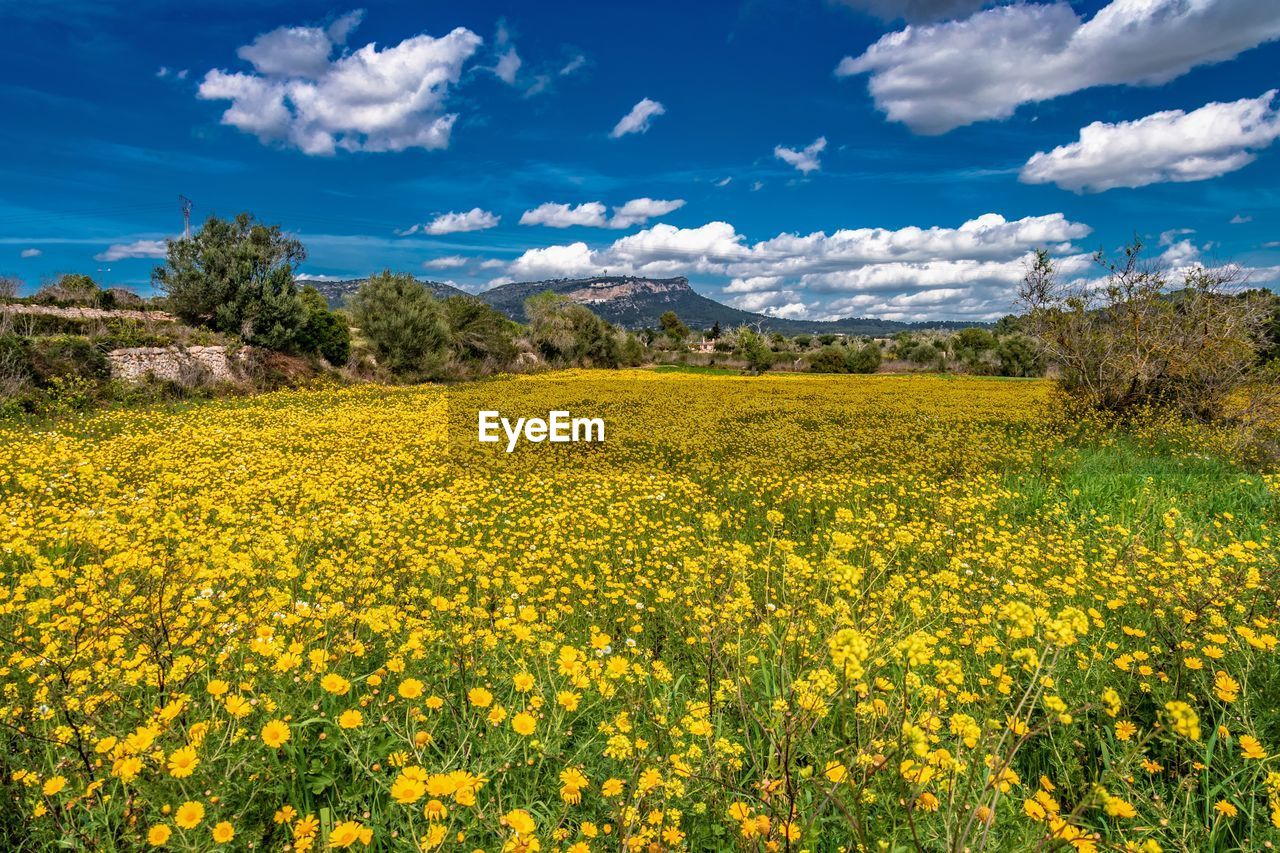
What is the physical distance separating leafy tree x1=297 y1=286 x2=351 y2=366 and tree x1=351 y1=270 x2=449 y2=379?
5.11ft

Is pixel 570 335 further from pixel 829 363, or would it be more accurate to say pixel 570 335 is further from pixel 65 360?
pixel 65 360

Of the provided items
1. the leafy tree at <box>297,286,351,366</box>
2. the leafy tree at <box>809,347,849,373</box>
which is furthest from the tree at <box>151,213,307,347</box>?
the leafy tree at <box>809,347,849,373</box>

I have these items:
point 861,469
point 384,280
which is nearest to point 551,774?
point 861,469

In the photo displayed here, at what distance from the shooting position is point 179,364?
21578 millimetres

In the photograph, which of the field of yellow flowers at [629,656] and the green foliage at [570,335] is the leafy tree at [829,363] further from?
the field of yellow flowers at [629,656]

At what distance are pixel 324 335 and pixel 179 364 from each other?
29.8 feet

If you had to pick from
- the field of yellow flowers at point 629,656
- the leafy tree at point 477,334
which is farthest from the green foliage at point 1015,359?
the field of yellow flowers at point 629,656

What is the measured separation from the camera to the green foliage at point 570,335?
5172cm

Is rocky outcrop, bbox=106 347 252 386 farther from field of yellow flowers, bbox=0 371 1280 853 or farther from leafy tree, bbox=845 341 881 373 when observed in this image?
leafy tree, bbox=845 341 881 373

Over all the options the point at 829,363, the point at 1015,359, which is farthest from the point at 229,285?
the point at 1015,359

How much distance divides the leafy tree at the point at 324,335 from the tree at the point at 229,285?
109 cm

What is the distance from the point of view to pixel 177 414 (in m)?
16.5

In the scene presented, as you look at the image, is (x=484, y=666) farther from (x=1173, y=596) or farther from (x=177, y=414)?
(x=177, y=414)

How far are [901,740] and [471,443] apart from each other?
12.9 metres
